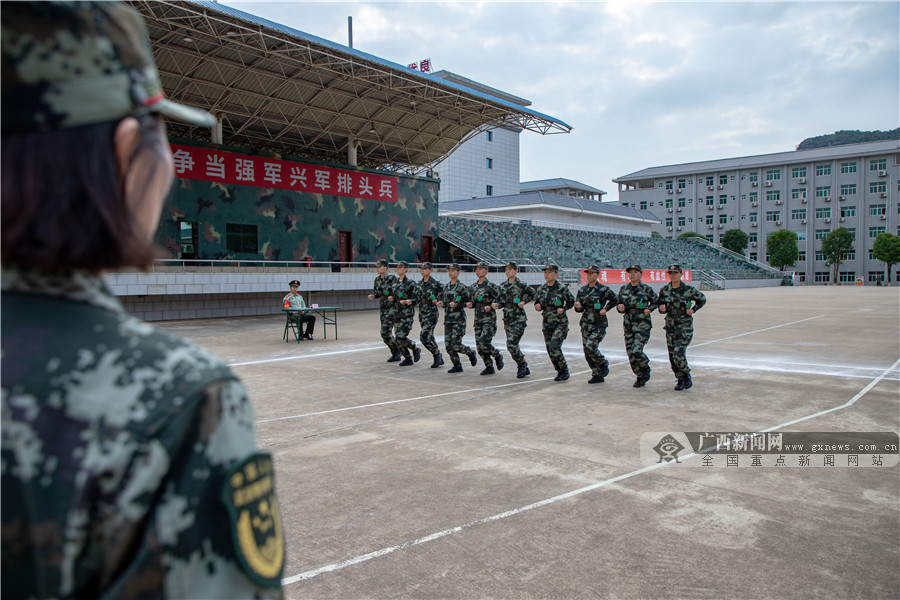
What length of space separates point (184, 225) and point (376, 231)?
8762 mm

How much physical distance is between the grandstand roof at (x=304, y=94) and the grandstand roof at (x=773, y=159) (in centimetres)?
5189

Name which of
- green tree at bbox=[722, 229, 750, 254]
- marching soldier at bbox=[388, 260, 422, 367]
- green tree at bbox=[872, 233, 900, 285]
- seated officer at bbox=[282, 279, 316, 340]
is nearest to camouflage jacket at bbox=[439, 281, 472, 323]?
marching soldier at bbox=[388, 260, 422, 367]

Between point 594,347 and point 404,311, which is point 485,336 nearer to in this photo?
point 594,347

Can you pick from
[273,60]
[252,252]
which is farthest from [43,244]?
[252,252]

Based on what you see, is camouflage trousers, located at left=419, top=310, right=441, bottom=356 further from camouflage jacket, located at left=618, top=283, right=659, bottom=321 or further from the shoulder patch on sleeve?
the shoulder patch on sleeve

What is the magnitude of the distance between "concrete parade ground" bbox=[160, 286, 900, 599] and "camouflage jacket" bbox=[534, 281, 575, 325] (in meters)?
0.95

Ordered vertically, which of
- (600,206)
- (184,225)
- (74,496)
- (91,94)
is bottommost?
(74,496)

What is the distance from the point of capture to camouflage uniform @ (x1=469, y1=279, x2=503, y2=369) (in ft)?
32.6

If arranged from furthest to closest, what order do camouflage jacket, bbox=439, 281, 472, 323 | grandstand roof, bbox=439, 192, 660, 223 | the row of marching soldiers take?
grandstand roof, bbox=439, 192, 660, 223
camouflage jacket, bbox=439, 281, 472, 323
the row of marching soldiers

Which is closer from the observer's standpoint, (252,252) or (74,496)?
(74,496)

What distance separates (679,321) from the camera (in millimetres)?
8766

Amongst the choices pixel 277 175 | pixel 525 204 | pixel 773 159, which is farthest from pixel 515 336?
pixel 773 159

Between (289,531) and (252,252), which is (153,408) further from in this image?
(252,252)

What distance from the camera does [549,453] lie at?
547 cm
